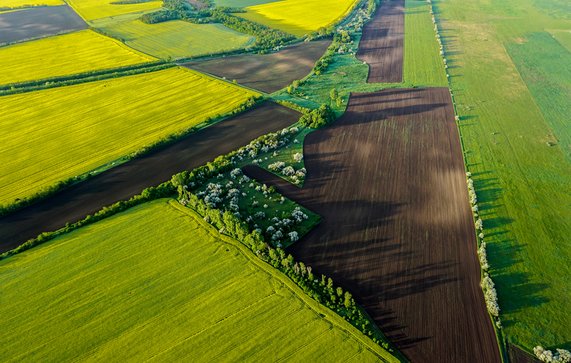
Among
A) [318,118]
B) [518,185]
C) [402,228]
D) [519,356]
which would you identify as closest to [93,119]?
[318,118]

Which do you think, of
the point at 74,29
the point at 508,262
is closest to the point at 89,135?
the point at 508,262

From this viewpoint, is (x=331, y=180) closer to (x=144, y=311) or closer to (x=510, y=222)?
(x=510, y=222)

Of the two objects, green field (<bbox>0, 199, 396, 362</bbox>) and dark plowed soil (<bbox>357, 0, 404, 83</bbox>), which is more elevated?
dark plowed soil (<bbox>357, 0, 404, 83</bbox>)

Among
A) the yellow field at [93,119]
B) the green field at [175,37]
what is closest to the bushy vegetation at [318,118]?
the yellow field at [93,119]

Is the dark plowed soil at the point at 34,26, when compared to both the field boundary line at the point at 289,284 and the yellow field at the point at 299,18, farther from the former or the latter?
the field boundary line at the point at 289,284

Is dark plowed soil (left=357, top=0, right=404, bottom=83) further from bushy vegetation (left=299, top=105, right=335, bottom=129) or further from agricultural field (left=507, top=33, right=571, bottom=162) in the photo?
agricultural field (left=507, top=33, right=571, bottom=162)

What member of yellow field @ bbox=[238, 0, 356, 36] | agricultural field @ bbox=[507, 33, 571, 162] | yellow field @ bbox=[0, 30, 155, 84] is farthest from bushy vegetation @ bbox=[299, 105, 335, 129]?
yellow field @ bbox=[238, 0, 356, 36]

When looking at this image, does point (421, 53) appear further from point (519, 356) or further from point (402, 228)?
point (519, 356)
